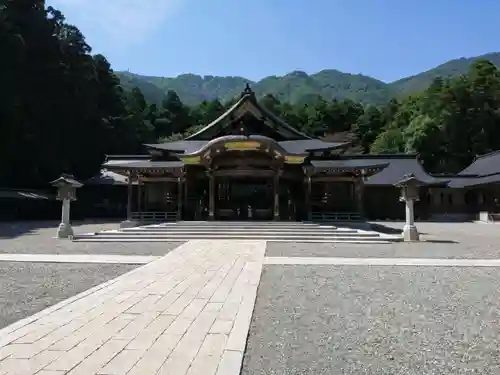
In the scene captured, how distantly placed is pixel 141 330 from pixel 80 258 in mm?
6454

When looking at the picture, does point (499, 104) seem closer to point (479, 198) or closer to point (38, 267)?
point (479, 198)

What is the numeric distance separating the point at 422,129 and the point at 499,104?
8584mm

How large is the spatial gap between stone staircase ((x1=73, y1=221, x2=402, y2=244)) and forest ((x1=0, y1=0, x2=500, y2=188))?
19.3 m

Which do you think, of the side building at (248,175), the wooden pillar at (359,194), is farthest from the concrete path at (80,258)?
the wooden pillar at (359,194)

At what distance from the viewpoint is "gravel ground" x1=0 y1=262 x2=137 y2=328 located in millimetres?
5547

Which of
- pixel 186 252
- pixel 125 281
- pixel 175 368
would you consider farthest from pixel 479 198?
pixel 175 368

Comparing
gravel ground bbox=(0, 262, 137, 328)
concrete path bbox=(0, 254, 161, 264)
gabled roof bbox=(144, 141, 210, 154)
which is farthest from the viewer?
gabled roof bbox=(144, 141, 210, 154)

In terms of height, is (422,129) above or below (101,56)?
below

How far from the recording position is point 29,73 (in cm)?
3262

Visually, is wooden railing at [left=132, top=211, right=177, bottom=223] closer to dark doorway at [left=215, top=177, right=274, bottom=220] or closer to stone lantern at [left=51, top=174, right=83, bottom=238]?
dark doorway at [left=215, top=177, right=274, bottom=220]

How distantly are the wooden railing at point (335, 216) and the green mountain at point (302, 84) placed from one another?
359ft

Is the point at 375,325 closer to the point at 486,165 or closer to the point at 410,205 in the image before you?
the point at 410,205

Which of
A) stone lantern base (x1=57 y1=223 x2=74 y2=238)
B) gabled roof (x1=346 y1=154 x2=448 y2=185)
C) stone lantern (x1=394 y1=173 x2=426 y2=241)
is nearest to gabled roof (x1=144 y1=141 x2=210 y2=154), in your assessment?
stone lantern base (x1=57 y1=223 x2=74 y2=238)

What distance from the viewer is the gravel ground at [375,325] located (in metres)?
3.70
